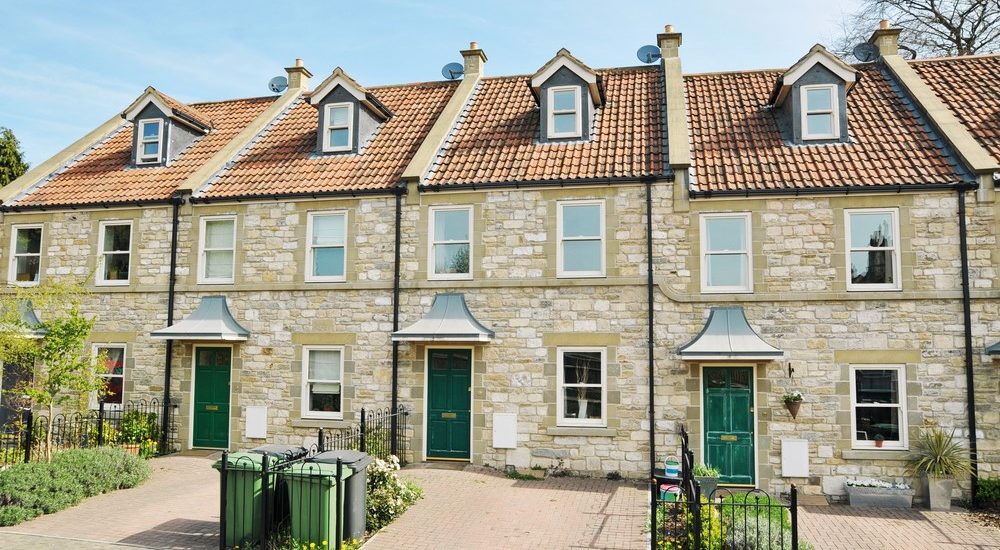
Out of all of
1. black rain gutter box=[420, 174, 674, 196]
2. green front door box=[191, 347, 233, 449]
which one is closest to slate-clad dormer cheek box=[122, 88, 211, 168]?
green front door box=[191, 347, 233, 449]

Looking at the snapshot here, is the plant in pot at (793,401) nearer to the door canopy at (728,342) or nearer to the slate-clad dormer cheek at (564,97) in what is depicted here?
the door canopy at (728,342)

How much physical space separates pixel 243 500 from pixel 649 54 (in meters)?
15.9

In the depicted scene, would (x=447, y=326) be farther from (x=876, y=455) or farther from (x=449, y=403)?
(x=876, y=455)

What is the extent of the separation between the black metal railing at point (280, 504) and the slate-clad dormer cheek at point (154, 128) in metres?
12.3

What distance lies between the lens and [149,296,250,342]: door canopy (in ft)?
52.0

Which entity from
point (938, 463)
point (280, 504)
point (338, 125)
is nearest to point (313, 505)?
point (280, 504)

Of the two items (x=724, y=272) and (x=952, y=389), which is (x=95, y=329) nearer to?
(x=724, y=272)

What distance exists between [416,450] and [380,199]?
5.73 meters

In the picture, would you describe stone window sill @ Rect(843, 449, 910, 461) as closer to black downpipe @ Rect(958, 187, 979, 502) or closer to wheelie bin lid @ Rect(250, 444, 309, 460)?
black downpipe @ Rect(958, 187, 979, 502)

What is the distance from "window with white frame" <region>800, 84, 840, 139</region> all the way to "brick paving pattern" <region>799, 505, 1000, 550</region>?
8171mm

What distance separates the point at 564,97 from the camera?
680 inches

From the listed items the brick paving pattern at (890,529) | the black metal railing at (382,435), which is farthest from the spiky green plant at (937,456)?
the black metal railing at (382,435)

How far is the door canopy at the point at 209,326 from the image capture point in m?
15.9

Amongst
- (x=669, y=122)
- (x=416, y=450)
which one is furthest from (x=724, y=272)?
(x=416, y=450)
